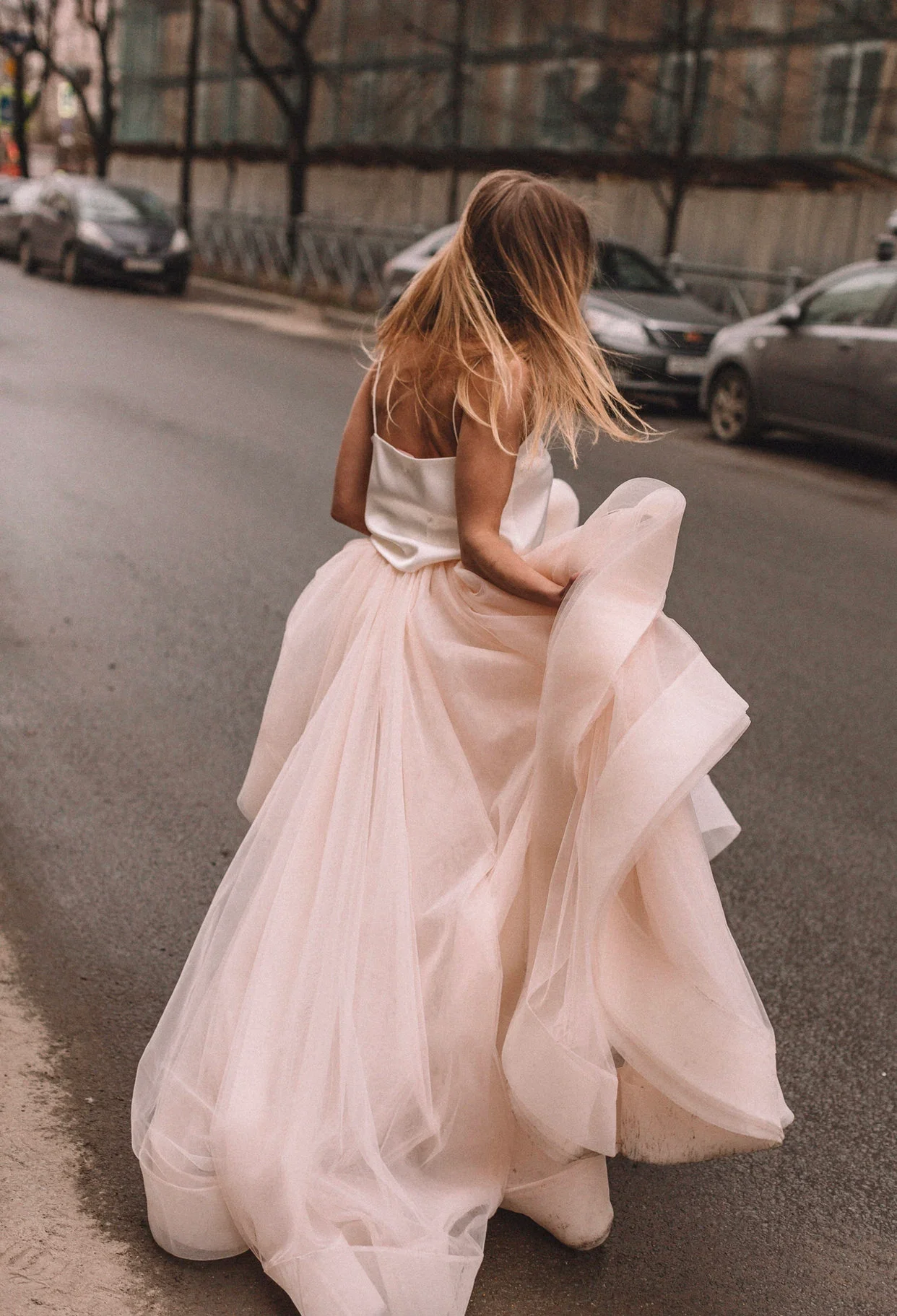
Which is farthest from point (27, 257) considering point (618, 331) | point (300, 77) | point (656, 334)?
point (656, 334)

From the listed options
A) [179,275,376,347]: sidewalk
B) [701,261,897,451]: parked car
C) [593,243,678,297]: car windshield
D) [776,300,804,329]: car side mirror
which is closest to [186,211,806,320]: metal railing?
[179,275,376,347]: sidewalk

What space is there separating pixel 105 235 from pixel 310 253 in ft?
15.4

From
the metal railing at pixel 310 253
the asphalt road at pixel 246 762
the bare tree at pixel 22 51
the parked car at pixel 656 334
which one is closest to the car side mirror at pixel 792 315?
the asphalt road at pixel 246 762

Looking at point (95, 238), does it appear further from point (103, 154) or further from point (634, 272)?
point (103, 154)

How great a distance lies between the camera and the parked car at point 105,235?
22.5m

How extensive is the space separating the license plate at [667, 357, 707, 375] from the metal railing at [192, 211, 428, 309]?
8.71 m

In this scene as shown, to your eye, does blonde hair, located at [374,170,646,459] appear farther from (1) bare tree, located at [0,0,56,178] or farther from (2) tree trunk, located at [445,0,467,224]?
(1) bare tree, located at [0,0,56,178]

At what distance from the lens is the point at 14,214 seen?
27141mm

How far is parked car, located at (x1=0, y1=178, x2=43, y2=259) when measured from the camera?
26.8 metres

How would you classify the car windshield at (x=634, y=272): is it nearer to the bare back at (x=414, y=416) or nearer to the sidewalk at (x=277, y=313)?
the sidewalk at (x=277, y=313)

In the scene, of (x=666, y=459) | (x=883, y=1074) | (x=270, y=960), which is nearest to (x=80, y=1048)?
(x=270, y=960)

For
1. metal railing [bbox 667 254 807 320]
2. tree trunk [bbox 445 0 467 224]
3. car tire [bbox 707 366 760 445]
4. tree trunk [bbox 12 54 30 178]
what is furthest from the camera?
tree trunk [bbox 12 54 30 178]

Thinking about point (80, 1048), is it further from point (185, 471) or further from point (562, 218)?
point (185, 471)

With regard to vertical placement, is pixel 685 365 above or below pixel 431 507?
below
